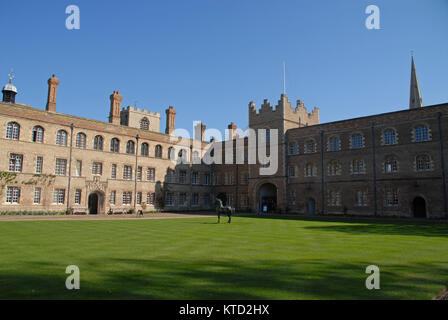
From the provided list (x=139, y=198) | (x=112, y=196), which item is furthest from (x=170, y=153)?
(x=112, y=196)

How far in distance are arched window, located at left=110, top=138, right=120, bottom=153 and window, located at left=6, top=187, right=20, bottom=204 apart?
10814 mm

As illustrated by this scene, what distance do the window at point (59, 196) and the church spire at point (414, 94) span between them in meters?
59.1

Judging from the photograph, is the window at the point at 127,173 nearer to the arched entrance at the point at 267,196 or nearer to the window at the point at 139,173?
the window at the point at 139,173

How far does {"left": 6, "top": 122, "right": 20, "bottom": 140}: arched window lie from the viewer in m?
31.6

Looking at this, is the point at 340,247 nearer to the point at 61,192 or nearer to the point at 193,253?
the point at 193,253

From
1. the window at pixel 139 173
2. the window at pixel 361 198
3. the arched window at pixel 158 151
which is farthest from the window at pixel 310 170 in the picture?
the window at pixel 139 173

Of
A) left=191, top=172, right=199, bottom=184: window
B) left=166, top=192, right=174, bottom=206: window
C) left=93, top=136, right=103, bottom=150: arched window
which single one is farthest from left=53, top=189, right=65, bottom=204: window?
left=191, top=172, right=199, bottom=184: window

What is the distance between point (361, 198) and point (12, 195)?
112 feet

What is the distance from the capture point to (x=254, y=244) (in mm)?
11523

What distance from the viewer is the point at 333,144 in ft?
121

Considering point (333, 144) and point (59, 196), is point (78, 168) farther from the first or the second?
point (333, 144)

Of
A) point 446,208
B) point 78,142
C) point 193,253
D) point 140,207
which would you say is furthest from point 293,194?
point 193,253

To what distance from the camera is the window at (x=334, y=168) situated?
36000mm

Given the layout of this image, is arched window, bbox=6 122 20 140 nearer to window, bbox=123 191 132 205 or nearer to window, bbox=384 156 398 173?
window, bbox=123 191 132 205
